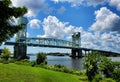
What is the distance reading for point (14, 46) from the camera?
578 feet

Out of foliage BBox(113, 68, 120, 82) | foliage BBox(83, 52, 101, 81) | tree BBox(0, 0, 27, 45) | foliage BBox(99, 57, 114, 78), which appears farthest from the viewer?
foliage BBox(83, 52, 101, 81)

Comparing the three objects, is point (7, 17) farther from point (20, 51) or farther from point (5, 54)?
point (20, 51)

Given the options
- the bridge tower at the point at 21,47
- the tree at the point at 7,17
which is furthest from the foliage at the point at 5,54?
the tree at the point at 7,17

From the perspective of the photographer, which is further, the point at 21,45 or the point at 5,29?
the point at 21,45

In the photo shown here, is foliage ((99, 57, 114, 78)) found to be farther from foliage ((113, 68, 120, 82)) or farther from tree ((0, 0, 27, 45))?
tree ((0, 0, 27, 45))

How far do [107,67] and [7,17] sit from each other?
76.1 ft

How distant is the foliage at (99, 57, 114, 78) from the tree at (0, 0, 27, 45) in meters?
21.0

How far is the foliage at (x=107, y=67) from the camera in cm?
4628

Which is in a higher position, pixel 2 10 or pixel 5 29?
pixel 2 10

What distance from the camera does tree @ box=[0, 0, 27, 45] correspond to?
1138 inches

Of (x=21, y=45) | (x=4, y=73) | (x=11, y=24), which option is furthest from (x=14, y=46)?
(x=11, y=24)

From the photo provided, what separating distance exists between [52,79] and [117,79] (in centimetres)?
1069

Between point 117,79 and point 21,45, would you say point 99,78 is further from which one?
point 21,45

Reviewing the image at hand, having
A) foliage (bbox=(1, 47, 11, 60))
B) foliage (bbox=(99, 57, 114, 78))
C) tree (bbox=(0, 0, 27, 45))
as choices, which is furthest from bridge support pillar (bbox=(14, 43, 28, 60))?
tree (bbox=(0, 0, 27, 45))
